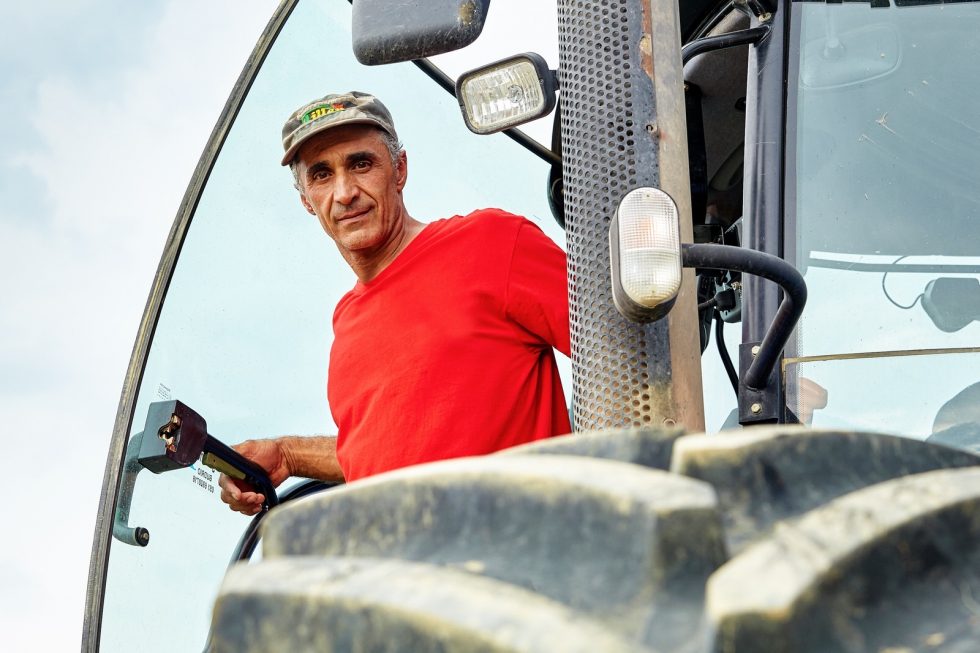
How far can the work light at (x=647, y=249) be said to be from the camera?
45.4 inches

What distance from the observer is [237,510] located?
2199 millimetres

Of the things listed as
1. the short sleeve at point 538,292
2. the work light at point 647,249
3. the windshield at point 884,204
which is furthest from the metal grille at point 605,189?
the short sleeve at point 538,292

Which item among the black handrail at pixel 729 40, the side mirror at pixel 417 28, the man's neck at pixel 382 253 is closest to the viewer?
the side mirror at pixel 417 28

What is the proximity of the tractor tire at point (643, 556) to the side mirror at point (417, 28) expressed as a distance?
67cm

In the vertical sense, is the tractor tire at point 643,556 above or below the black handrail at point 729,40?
below

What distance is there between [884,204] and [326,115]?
1323 millimetres

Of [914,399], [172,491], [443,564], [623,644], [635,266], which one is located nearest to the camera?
[623,644]

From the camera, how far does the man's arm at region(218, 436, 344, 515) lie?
2195mm

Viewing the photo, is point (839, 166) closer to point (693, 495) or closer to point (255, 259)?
point (693, 495)

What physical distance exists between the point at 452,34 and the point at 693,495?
0.82 m

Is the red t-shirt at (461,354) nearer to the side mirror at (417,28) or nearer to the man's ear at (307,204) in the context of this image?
the man's ear at (307,204)

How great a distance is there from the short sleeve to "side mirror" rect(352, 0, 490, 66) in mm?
884

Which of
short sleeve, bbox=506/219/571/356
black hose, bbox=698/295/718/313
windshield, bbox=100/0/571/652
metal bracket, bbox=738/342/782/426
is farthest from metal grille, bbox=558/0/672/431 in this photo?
black hose, bbox=698/295/718/313

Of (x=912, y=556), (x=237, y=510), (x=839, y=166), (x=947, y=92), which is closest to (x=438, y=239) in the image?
(x=237, y=510)
